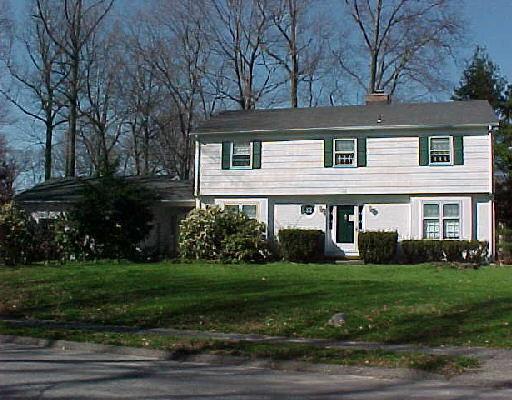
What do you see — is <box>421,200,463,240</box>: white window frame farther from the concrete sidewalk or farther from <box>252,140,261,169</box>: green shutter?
the concrete sidewalk

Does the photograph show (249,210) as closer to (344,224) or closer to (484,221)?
(344,224)

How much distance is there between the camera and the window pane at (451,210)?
27.2 meters

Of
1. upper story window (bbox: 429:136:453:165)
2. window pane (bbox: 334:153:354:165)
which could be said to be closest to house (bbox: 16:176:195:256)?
window pane (bbox: 334:153:354:165)

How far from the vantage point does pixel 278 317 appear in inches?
552

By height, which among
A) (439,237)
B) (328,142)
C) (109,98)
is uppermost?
(109,98)

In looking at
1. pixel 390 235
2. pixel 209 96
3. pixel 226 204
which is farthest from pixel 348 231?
pixel 209 96

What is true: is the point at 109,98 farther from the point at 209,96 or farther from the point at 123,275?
the point at 123,275

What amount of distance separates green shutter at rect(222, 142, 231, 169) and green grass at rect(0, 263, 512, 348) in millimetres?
7782

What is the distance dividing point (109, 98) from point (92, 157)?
5438 mm

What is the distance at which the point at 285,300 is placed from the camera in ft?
51.5

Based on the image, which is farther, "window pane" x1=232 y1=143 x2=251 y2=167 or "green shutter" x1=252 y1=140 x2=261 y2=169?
"window pane" x1=232 y1=143 x2=251 y2=167

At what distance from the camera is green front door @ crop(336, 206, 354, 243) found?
2830 centimetres

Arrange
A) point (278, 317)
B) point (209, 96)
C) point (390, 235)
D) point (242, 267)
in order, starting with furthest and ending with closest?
1. point (209, 96)
2. point (390, 235)
3. point (242, 267)
4. point (278, 317)

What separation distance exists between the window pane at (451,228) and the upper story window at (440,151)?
210 cm
